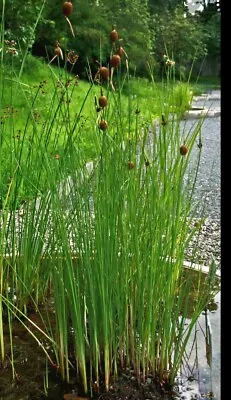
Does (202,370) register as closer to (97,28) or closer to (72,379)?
(72,379)

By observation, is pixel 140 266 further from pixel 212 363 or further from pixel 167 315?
pixel 212 363

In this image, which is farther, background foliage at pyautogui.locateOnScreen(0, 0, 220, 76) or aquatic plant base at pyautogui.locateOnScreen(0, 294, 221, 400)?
background foliage at pyautogui.locateOnScreen(0, 0, 220, 76)

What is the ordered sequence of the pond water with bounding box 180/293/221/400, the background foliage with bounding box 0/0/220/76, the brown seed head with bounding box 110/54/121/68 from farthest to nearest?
the background foliage with bounding box 0/0/220/76, the pond water with bounding box 180/293/221/400, the brown seed head with bounding box 110/54/121/68

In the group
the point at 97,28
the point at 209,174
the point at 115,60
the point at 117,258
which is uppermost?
the point at 97,28

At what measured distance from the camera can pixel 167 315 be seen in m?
1.46

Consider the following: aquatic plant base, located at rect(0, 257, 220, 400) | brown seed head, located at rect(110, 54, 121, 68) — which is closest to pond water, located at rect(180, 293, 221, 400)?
aquatic plant base, located at rect(0, 257, 220, 400)

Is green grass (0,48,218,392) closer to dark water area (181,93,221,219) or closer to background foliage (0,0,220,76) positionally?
dark water area (181,93,221,219)

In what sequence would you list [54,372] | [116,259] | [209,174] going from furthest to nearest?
[209,174] → [54,372] → [116,259]

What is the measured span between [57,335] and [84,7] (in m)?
11.5

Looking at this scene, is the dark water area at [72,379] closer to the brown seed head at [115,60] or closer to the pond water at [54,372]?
the pond water at [54,372]

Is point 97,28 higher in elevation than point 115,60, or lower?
higher

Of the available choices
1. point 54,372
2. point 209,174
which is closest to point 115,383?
point 54,372

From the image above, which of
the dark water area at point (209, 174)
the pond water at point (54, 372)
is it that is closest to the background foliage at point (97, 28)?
the dark water area at point (209, 174)
